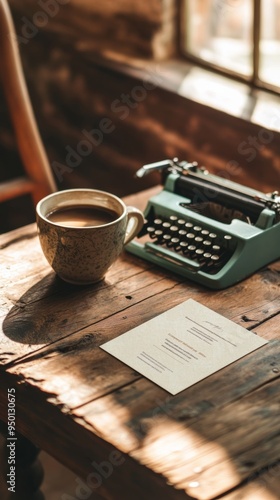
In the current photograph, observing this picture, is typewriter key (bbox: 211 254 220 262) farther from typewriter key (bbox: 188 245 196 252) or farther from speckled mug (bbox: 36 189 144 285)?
speckled mug (bbox: 36 189 144 285)

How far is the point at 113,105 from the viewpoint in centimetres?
248

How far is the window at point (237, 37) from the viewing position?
7.16 ft

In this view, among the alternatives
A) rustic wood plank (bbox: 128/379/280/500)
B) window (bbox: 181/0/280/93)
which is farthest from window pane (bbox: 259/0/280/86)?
rustic wood plank (bbox: 128/379/280/500)

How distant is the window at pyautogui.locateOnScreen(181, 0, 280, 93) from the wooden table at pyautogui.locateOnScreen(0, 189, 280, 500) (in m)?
0.92

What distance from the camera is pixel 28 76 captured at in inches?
110

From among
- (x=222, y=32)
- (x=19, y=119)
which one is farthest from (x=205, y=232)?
(x=222, y=32)

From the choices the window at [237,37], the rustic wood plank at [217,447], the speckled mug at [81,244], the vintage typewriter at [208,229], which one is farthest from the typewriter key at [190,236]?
the window at [237,37]

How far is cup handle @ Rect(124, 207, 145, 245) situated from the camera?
148cm

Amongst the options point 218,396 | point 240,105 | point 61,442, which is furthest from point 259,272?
point 240,105

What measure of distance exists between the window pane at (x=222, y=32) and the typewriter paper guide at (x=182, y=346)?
1.16m

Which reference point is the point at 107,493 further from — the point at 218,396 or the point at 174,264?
the point at 174,264

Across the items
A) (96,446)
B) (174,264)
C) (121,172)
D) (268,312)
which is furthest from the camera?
(121,172)

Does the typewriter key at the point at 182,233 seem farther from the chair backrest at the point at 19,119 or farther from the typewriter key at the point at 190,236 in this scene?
the chair backrest at the point at 19,119

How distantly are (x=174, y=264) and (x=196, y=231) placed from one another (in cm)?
9
